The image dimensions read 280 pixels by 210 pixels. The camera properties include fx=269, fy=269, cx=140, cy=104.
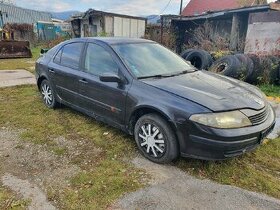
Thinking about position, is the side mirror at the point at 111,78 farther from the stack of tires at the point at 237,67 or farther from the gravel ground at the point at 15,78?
the gravel ground at the point at 15,78

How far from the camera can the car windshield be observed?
13.0 ft

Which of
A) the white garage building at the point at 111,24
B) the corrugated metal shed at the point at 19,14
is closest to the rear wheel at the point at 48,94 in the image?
the white garage building at the point at 111,24

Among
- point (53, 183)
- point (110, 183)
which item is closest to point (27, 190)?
point (53, 183)

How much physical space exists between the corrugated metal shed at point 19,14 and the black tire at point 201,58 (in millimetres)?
30839

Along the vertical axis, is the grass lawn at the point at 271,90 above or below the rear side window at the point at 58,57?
below

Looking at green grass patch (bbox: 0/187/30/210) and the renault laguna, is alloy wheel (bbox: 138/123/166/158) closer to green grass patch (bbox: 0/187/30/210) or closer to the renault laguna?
the renault laguna

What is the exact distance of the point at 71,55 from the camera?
4965mm

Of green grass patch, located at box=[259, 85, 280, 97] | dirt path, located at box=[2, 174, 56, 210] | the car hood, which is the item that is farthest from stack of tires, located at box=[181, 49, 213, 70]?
dirt path, located at box=[2, 174, 56, 210]

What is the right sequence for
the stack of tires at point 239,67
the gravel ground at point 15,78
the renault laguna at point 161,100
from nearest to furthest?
1. the renault laguna at point 161,100
2. the stack of tires at point 239,67
3. the gravel ground at point 15,78

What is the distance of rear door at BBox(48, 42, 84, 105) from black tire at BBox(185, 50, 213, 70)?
5114 millimetres

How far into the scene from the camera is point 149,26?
20.6 m

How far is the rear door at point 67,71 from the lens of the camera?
4.75 metres

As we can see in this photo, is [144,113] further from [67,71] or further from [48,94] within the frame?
[48,94]

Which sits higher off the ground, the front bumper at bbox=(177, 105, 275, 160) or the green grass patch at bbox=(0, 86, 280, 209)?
the front bumper at bbox=(177, 105, 275, 160)
